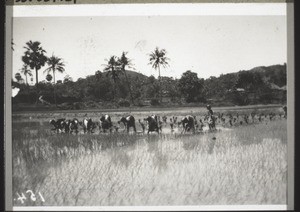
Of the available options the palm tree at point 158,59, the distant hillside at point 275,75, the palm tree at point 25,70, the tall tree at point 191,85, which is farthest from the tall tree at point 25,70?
the distant hillside at point 275,75

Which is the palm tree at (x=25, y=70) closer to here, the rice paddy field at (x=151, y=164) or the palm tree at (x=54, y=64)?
the palm tree at (x=54, y=64)

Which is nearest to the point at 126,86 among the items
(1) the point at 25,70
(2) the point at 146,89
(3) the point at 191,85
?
(2) the point at 146,89

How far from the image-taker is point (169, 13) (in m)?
2.44

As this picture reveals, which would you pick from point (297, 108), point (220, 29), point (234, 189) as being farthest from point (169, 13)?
point (234, 189)

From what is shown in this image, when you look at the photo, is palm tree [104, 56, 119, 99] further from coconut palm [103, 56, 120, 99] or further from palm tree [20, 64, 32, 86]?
palm tree [20, 64, 32, 86]

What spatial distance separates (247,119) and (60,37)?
1302 mm

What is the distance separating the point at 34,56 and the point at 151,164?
3.30 ft

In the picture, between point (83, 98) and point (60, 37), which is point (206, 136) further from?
point (60, 37)

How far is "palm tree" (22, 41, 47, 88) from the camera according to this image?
2.41 m

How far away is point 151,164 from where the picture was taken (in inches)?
95.9

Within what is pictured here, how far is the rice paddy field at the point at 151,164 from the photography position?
2.39 m

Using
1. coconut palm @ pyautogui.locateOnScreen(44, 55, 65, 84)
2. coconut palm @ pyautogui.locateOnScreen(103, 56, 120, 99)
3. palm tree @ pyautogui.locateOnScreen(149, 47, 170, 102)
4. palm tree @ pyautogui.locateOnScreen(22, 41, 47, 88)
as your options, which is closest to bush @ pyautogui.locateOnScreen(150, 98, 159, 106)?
palm tree @ pyautogui.locateOnScreen(149, 47, 170, 102)

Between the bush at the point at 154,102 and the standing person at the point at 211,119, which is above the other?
the bush at the point at 154,102

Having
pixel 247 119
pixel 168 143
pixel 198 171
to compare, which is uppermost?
pixel 247 119
